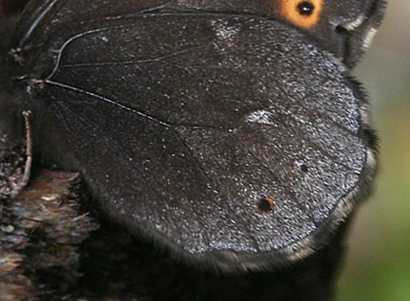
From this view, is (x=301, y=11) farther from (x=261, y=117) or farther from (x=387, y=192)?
(x=387, y=192)

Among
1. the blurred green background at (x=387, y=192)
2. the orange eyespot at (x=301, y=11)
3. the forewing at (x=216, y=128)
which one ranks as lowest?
the blurred green background at (x=387, y=192)

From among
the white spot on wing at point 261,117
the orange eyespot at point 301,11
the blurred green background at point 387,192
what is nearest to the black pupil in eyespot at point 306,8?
the orange eyespot at point 301,11

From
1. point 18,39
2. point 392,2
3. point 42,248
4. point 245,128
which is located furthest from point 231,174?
point 392,2

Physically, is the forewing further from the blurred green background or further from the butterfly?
the blurred green background

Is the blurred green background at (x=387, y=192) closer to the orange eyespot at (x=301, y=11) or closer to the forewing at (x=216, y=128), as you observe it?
the forewing at (x=216, y=128)

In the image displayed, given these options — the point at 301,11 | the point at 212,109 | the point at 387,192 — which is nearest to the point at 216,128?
the point at 212,109

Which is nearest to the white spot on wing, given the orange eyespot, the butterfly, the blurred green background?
the butterfly
